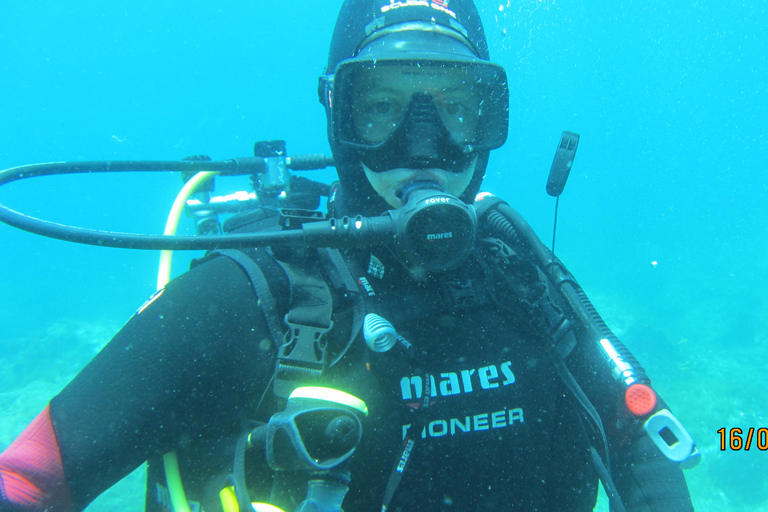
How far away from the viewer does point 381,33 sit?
2.06 m

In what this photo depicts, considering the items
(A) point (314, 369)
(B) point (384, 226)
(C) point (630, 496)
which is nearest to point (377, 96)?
(B) point (384, 226)

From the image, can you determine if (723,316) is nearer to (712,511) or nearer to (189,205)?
(712,511)

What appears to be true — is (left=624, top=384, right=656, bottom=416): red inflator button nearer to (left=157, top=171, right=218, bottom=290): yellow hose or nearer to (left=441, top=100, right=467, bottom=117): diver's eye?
(left=441, top=100, right=467, bottom=117): diver's eye

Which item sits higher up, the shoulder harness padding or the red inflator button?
the shoulder harness padding

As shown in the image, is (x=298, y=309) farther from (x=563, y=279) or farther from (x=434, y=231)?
(x=563, y=279)

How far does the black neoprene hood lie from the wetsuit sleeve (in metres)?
0.76

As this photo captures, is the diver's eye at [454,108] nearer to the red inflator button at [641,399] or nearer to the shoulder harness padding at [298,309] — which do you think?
the shoulder harness padding at [298,309]

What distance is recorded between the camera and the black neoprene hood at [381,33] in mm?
2025

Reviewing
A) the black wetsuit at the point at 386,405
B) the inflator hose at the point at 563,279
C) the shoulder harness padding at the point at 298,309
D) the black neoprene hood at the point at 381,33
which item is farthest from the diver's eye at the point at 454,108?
the shoulder harness padding at the point at 298,309

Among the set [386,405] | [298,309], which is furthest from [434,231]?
[386,405]

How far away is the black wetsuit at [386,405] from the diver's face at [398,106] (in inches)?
15.5

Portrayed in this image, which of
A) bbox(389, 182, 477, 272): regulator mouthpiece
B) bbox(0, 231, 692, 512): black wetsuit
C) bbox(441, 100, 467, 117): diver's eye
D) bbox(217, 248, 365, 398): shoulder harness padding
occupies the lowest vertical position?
bbox(0, 231, 692, 512): black wetsuit

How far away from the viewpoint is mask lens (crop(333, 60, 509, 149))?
192cm

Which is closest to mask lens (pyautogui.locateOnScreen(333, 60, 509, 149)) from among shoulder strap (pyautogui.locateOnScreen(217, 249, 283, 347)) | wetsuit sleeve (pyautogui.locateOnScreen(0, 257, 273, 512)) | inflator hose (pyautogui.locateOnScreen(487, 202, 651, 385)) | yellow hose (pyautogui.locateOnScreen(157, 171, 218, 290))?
Answer: inflator hose (pyautogui.locateOnScreen(487, 202, 651, 385))
